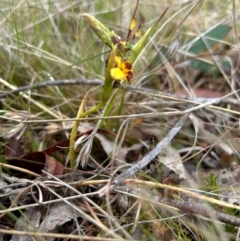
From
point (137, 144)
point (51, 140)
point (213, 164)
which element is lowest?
point (213, 164)

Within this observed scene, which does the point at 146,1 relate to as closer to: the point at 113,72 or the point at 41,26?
the point at 41,26

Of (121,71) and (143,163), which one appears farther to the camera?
(143,163)

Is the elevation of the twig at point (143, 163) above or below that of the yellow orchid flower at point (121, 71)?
below

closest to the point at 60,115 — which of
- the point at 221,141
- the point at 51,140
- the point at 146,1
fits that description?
the point at 51,140

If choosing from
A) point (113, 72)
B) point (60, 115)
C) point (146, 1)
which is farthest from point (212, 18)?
point (113, 72)

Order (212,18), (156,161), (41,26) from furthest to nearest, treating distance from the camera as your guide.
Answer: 1. (212,18)
2. (41,26)
3. (156,161)

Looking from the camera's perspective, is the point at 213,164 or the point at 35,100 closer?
the point at 213,164

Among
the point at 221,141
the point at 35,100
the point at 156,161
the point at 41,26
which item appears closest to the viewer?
the point at 156,161

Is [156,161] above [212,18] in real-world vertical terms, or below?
below

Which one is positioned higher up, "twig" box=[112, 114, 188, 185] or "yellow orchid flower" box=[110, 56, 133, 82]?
"yellow orchid flower" box=[110, 56, 133, 82]

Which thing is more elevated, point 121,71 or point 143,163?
point 121,71
